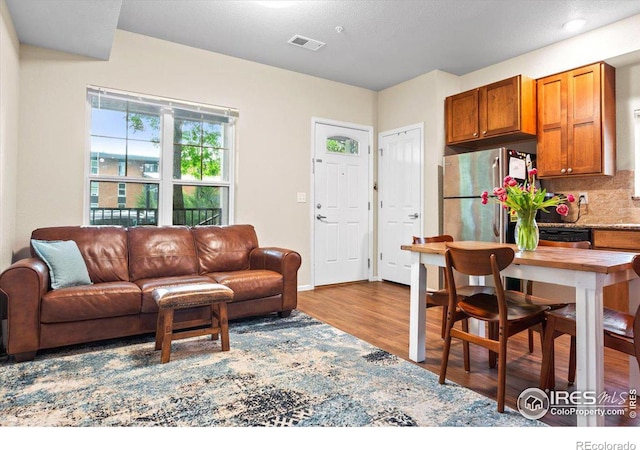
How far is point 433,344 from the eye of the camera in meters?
2.82

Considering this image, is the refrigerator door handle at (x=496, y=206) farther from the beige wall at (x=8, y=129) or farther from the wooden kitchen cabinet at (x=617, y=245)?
the beige wall at (x=8, y=129)

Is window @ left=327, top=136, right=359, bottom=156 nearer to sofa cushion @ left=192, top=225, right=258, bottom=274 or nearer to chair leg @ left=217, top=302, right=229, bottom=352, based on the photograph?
sofa cushion @ left=192, top=225, right=258, bottom=274

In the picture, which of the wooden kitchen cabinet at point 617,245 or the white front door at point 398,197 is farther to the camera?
the white front door at point 398,197

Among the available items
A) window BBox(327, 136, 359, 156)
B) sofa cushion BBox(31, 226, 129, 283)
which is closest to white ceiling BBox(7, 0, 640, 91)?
window BBox(327, 136, 359, 156)

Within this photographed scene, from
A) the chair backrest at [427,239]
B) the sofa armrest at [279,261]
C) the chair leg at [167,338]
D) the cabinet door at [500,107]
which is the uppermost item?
the cabinet door at [500,107]

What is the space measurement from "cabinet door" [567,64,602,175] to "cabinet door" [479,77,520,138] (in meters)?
0.47

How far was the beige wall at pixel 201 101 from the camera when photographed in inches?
134

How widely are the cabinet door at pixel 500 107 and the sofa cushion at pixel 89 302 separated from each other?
386cm

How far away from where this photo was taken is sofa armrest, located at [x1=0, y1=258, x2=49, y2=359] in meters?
2.38

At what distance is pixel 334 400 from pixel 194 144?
128 inches

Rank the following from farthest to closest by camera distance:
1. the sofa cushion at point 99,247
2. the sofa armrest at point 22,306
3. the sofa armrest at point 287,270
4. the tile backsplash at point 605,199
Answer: the tile backsplash at point 605,199, the sofa armrest at point 287,270, the sofa cushion at point 99,247, the sofa armrest at point 22,306

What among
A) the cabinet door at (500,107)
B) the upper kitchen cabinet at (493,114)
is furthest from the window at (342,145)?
the cabinet door at (500,107)

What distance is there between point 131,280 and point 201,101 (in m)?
2.05
